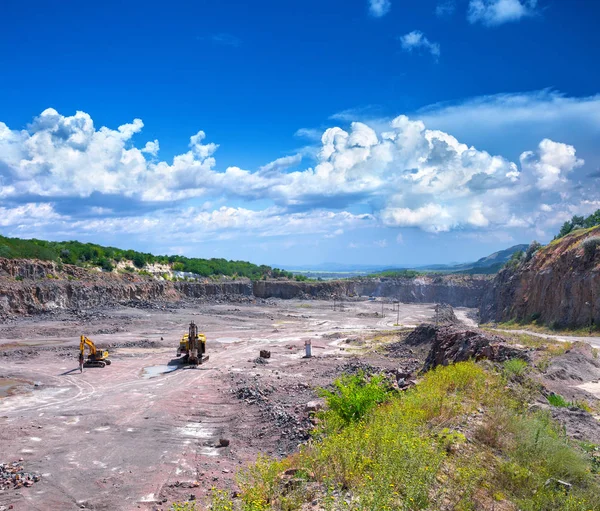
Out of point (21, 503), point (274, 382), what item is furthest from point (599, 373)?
point (21, 503)

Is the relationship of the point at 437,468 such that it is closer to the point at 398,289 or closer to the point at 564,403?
the point at 564,403

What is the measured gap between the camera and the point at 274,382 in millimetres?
23234

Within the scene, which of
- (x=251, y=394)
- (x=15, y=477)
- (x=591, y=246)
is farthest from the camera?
(x=591, y=246)

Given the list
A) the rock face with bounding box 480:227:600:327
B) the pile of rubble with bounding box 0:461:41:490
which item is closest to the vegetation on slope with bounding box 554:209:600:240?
the rock face with bounding box 480:227:600:327

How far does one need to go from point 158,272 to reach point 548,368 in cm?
7311

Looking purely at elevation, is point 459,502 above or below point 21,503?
above

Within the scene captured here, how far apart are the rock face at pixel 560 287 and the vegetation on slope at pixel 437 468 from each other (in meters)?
27.4

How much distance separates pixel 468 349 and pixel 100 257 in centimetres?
6403

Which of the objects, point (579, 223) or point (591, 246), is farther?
point (579, 223)

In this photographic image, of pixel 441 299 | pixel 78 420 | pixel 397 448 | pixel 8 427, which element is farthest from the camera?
pixel 441 299

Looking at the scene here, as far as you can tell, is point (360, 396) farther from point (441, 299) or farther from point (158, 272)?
point (441, 299)

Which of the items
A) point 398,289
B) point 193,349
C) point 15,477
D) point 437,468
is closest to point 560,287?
point 193,349

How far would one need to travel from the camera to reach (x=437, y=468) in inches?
289

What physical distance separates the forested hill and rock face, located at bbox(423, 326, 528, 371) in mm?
50140
